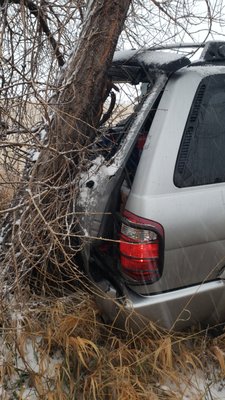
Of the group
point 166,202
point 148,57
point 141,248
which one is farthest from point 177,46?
point 141,248

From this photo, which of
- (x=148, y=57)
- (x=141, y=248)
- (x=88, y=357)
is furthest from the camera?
(x=148, y=57)

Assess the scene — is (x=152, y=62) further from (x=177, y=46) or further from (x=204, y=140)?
(x=177, y=46)

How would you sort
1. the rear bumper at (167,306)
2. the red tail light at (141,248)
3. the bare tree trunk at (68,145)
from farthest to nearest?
the bare tree trunk at (68,145) < the rear bumper at (167,306) < the red tail light at (141,248)

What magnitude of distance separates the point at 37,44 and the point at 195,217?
5.77 feet

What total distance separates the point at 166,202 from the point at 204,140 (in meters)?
0.42

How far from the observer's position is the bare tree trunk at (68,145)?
2.57 meters

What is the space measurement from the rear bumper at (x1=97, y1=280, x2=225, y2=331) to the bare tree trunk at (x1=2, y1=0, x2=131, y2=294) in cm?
32

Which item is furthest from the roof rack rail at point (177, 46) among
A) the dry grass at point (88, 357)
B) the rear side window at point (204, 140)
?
the dry grass at point (88, 357)

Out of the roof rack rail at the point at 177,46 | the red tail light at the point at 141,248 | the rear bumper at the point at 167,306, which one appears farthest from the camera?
the roof rack rail at the point at 177,46

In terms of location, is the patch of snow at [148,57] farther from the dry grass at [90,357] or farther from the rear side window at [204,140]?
the dry grass at [90,357]

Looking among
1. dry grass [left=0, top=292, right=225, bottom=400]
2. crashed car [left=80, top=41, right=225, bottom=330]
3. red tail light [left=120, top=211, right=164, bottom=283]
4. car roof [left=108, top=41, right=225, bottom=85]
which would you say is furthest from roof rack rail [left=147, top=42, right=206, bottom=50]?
dry grass [left=0, top=292, right=225, bottom=400]

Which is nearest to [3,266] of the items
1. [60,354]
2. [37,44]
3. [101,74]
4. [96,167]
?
[60,354]

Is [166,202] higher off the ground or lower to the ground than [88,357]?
higher

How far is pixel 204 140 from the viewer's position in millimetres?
2387
